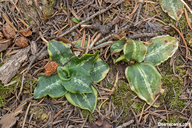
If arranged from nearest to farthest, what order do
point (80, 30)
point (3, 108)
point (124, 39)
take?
point (3, 108) < point (124, 39) < point (80, 30)

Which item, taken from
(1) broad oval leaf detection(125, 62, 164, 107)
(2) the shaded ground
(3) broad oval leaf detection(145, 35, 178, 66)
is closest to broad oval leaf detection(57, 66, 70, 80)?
(2) the shaded ground

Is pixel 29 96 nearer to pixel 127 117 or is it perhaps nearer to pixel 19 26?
pixel 19 26

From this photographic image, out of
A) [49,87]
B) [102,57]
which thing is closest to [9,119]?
[49,87]

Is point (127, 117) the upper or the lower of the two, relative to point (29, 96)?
lower

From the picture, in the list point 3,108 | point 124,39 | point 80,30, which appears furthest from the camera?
point 80,30

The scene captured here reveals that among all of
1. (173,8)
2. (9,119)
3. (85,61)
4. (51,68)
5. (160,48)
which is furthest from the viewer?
(173,8)

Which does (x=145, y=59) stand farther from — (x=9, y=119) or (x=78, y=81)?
(x=9, y=119)

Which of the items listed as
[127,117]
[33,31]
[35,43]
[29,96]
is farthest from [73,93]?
[33,31]

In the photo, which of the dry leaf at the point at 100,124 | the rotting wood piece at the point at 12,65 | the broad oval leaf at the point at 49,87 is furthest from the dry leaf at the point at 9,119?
the dry leaf at the point at 100,124
